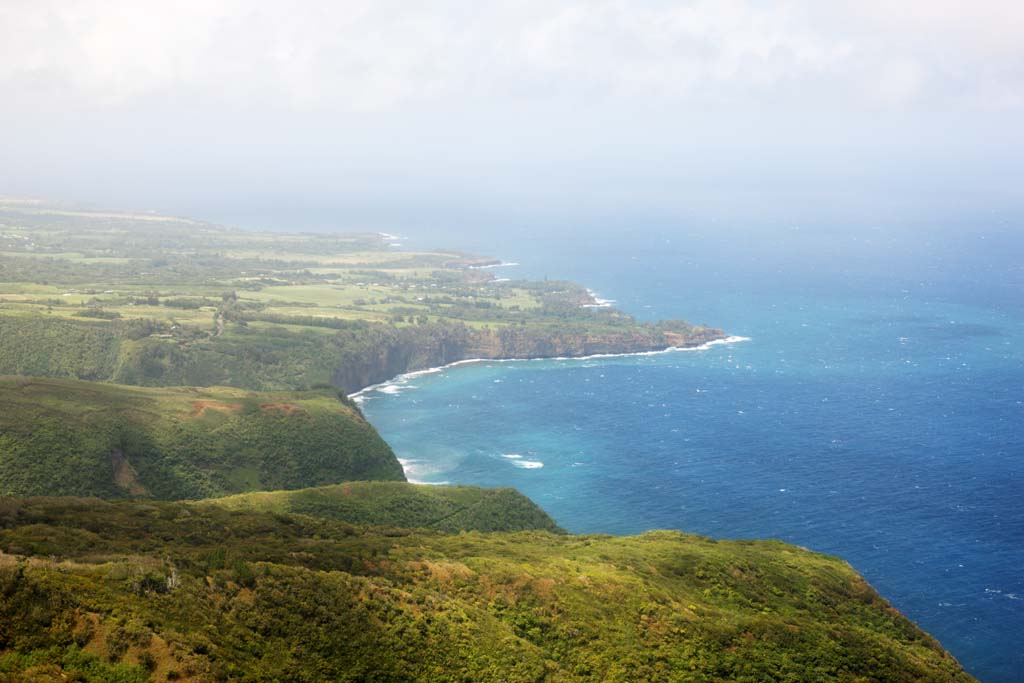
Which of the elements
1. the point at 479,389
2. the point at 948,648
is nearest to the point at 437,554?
the point at 948,648

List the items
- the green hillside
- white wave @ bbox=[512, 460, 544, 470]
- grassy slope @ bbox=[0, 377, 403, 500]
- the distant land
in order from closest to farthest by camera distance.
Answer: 1. the distant land
2. the green hillside
3. grassy slope @ bbox=[0, 377, 403, 500]
4. white wave @ bbox=[512, 460, 544, 470]

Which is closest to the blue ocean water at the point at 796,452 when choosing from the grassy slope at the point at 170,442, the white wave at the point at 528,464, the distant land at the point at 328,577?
the white wave at the point at 528,464

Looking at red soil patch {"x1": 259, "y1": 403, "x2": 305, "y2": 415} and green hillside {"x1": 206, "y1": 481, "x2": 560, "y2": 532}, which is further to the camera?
red soil patch {"x1": 259, "y1": 403, "x2": 305, "y2": 415}

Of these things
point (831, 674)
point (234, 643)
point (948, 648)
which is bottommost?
point (948, 648)

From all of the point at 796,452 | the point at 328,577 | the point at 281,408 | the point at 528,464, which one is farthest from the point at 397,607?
the point at 796,452

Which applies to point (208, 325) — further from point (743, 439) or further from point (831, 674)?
point (831, 674)

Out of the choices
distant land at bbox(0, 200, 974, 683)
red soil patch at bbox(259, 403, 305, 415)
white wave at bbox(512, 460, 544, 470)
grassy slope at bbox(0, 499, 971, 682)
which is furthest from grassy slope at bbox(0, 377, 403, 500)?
grassy slope at bbox(0, 499, 971, 682)

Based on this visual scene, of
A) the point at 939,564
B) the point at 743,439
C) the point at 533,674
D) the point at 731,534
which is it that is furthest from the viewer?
the point at 743,439

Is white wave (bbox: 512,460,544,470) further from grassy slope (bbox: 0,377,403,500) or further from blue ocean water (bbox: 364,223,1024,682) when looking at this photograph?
grassy slope (bbox: 0,377,403,500)
